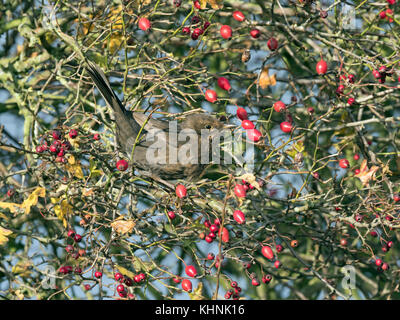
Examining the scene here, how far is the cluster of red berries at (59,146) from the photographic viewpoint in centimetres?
383

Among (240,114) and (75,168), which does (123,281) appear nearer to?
(75,168)

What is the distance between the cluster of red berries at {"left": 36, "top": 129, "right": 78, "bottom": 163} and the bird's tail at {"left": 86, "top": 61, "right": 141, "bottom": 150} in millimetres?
695

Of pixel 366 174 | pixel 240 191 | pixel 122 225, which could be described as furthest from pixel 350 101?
pixel 122 225

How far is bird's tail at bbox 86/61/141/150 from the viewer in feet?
14.8

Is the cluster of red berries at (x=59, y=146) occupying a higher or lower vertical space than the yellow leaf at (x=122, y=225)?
higher

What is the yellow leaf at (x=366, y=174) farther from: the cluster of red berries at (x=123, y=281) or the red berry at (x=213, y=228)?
the cluster of red berries at (x=123, y=281)

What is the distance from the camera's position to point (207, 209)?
13.6 feet

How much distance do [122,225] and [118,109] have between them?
1.32 m

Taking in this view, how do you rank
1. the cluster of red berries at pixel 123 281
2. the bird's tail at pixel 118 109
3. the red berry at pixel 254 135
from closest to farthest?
1. the red berry at pixel 254 135
2. the cluster of red berries at pixel 123 281
3. the bird's tail at pixel 118 109

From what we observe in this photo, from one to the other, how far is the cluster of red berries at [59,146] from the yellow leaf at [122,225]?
0.61 m

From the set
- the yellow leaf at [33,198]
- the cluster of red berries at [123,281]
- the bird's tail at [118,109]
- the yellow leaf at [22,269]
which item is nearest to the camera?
the cluster of red berries at [123,281]

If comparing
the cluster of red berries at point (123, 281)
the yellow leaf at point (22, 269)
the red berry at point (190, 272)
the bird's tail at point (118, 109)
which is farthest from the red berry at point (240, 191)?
the yellow leaf at point (22, 269)
